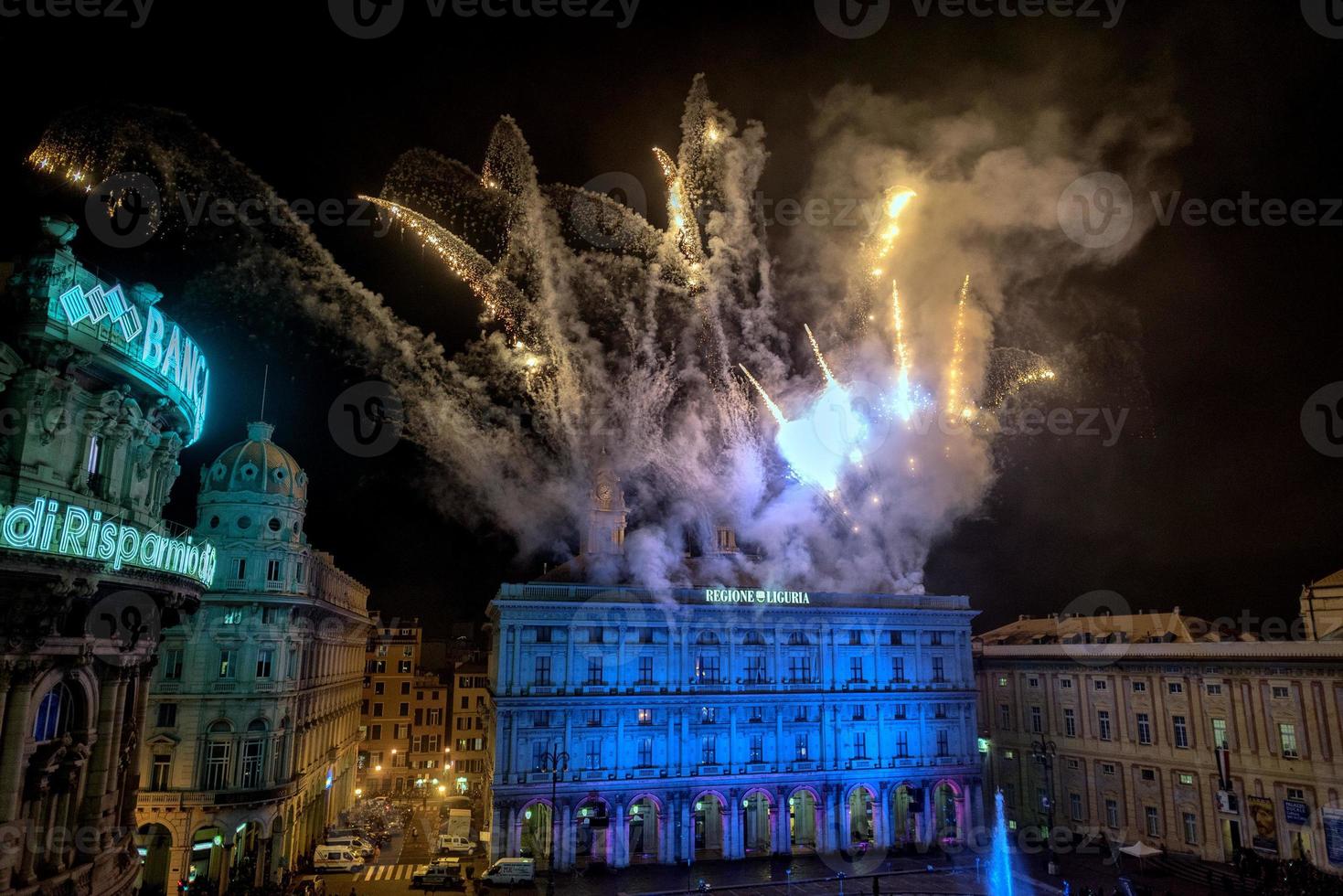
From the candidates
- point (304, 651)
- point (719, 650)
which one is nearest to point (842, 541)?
point (719, 650)

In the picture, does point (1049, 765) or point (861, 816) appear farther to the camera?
point (1049, 765)

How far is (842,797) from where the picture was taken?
5297 cm

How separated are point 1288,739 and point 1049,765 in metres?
16.0

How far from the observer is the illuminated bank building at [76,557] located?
19.7m

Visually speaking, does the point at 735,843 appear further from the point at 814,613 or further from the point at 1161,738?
the point at 1161,738

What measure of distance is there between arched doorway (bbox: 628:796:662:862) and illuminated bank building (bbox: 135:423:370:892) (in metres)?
19.5

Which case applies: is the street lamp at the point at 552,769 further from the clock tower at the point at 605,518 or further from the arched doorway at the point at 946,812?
the arched doorway at the point at 946,812

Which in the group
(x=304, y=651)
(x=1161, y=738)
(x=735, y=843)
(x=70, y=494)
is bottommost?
(x=735, y=843)

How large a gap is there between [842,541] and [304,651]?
36052 mm

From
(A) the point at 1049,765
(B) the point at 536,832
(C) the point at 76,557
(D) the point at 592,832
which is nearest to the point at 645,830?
(D) the point at 592,832

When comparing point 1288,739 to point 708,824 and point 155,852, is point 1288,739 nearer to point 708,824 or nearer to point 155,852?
point 708,824

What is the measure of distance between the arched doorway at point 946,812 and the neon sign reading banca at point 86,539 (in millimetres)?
48521

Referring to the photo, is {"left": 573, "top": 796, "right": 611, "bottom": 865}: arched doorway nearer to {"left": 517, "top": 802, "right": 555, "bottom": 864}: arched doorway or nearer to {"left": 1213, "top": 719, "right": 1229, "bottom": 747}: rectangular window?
{"left": 517, "top": 802, "right": 555, "bottom": 864}: arched doorway

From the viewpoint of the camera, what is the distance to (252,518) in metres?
46.1
